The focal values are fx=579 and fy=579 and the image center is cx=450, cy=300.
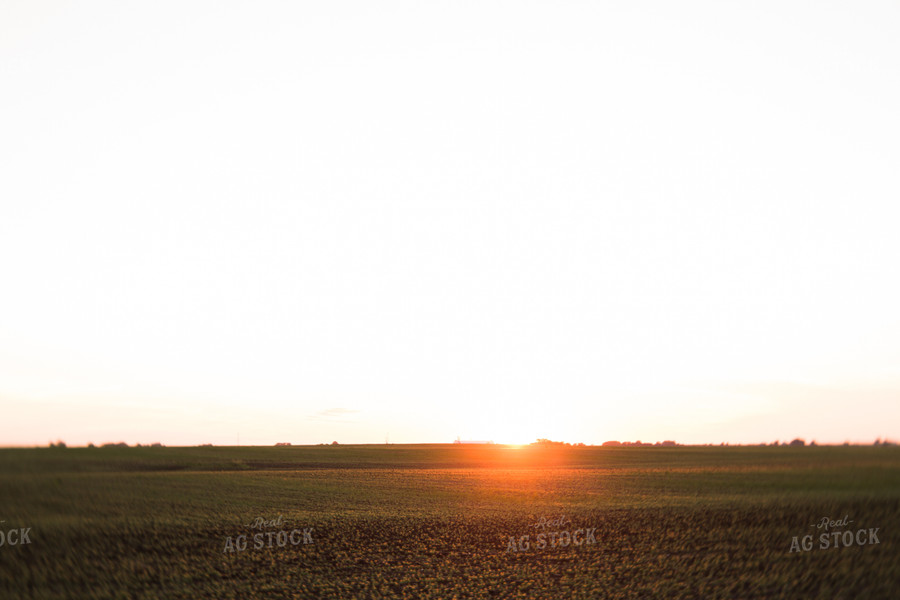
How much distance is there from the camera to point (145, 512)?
50.4 meters

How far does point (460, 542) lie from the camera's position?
44.3m

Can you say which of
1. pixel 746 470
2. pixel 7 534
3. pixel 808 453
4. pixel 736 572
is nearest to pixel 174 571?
pixel 7 534

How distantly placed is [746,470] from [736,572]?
142ft

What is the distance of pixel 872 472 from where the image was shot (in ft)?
137

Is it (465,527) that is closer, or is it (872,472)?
(872,472)

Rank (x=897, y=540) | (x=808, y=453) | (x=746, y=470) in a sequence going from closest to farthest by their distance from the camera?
(x=897, y=540) < (x=808, y=453) < (x=746, y=470)

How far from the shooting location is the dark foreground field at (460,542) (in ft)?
120

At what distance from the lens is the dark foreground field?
36719 mm

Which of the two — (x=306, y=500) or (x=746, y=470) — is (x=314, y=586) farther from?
(x=746, y=470)

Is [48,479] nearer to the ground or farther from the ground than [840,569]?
farther from the ground

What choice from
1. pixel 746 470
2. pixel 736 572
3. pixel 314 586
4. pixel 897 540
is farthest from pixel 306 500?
pixel 746 470

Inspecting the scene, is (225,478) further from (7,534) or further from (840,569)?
(840,569)

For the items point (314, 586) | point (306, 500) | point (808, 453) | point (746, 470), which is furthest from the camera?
point (746, 470)

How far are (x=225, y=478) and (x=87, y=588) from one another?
45.9 meters
